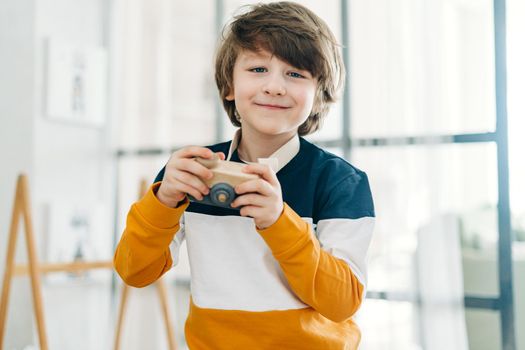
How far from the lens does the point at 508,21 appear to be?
2.27 meters

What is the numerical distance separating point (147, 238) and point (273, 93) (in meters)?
0.32

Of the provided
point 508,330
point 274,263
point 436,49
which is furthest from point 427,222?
point 274,263

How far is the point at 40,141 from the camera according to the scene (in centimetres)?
284

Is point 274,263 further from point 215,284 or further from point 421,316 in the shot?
point 421,316

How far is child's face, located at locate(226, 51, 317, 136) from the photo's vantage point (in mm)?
985

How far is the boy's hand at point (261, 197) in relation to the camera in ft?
2.72

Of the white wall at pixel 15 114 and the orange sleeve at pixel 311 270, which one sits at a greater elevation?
the white wall at pixel 15 114

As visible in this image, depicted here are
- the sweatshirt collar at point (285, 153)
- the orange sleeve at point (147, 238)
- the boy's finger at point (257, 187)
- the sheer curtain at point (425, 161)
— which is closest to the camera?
the boy's finger at point (257, 187)

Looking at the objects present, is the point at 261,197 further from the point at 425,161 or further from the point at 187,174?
the point at 425,161

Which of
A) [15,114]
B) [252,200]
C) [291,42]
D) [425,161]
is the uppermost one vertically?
[15,114]

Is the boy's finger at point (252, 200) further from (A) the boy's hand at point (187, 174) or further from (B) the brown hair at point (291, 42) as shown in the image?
(B) the brown hair at point (291, 42)

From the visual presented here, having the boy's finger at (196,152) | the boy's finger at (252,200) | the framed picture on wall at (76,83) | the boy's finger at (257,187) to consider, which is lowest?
the boy's finger at (252,200)

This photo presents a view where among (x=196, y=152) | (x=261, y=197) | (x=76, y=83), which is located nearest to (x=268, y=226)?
(x=261, y=197)

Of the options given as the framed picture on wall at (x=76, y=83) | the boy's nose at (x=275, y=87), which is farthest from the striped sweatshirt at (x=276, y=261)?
the framed picture on wall at (x=76, y=83)
